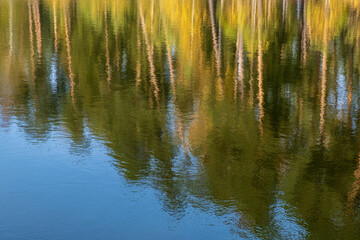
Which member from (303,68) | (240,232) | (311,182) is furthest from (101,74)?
(240,232)

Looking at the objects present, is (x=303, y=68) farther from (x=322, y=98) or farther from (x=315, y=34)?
(x=315, y=34)

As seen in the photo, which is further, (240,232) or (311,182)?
(311,182)

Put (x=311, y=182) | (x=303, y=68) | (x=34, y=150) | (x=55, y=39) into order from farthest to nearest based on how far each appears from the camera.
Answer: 1. (x=55, y=39)
2. (x=303, y=68)
3. (x=34, y=150)
4. (x=311, y=182)

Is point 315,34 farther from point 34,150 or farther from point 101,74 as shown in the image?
point 34,150

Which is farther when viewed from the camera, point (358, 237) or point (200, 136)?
point (200, 136)

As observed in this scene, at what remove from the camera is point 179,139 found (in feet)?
62.3

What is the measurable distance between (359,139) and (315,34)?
27385mm

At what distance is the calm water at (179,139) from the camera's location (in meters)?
13.3

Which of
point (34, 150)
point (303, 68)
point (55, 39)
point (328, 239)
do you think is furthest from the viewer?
point (55, 39)

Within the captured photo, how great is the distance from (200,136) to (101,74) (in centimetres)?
1114

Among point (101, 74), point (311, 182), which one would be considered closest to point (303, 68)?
point (101, 74)

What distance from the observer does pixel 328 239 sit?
492 inches

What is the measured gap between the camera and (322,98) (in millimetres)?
25000

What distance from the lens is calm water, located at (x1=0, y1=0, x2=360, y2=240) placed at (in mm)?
13312
